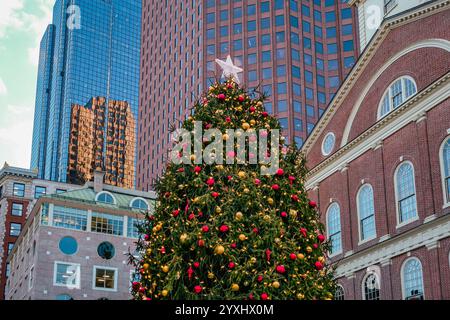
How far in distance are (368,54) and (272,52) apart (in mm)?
70894

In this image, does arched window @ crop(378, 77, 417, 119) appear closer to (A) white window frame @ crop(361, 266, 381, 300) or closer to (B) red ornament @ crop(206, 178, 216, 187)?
(A) white window frame @ crop(361, 266, 381, 300)

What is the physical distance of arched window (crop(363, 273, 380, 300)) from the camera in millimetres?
32938

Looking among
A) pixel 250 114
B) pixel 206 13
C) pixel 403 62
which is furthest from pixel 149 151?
pixel 250 114

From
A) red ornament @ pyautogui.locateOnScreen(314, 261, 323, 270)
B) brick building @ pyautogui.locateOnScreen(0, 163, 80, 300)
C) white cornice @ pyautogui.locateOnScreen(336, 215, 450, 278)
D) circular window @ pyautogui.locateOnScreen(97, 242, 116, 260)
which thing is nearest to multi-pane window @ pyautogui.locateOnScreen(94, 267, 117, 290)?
circular window @ pyautogui.locateOnScreen(97, 242, 116, 260)

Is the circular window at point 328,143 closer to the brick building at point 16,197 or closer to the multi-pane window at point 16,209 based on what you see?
the brick building at point 16,197

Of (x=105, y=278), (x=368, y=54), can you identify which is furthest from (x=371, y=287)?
(x=105, y=278)

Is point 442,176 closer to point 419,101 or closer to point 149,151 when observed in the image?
point 419,101

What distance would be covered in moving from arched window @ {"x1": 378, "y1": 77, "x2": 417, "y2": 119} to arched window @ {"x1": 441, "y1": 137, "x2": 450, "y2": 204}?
3766 mm

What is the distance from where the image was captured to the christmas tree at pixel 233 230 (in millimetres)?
16188

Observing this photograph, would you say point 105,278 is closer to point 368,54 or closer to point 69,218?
point 69,218

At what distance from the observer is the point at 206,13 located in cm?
11250

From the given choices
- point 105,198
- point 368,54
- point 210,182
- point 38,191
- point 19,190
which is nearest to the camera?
point 210,182

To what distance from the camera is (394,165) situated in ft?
107

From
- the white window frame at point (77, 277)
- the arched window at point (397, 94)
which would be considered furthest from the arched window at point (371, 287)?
the white window frame at point (77, 277)
